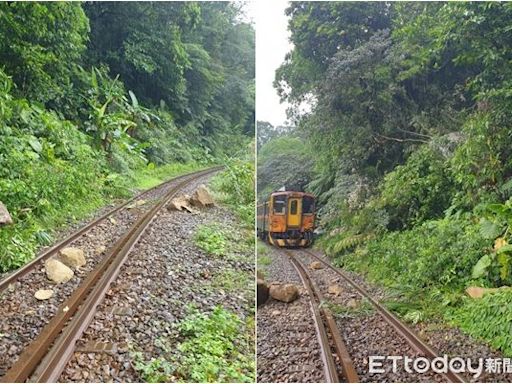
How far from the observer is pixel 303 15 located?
2.74m

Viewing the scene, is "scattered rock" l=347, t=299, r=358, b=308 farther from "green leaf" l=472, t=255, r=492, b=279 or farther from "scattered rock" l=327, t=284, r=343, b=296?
"green leaf" l=472, t=255, r=492, b=279

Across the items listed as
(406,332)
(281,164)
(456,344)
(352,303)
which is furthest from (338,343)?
(281,164)

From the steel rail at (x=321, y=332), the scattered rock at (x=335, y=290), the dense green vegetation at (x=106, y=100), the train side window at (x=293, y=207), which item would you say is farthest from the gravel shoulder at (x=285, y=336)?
the dense green vegetation at (x=106, y=100)

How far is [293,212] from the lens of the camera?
2.74m

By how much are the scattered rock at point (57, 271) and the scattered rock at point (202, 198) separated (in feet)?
3.23

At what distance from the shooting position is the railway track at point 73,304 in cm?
214

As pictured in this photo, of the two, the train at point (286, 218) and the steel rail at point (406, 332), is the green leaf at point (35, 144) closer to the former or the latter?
the train at point (286, 218)

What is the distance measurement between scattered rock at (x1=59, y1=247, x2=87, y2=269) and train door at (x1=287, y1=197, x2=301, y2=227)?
132cm

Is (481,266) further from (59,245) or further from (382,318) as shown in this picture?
(59,245)

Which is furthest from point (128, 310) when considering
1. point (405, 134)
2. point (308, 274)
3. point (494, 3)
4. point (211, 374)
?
point (494, 3)

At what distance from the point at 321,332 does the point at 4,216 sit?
6.54 ft

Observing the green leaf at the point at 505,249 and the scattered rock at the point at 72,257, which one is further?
the scattered rock at the point at 72,257

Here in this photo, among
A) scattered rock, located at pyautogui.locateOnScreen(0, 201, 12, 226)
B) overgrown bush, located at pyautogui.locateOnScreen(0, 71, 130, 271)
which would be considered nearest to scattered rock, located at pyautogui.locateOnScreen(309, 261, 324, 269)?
overgrown bush, located at pyautogui.locateOnScreen(0, 71, 130, 271)

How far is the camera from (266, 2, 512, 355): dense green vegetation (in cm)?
244
